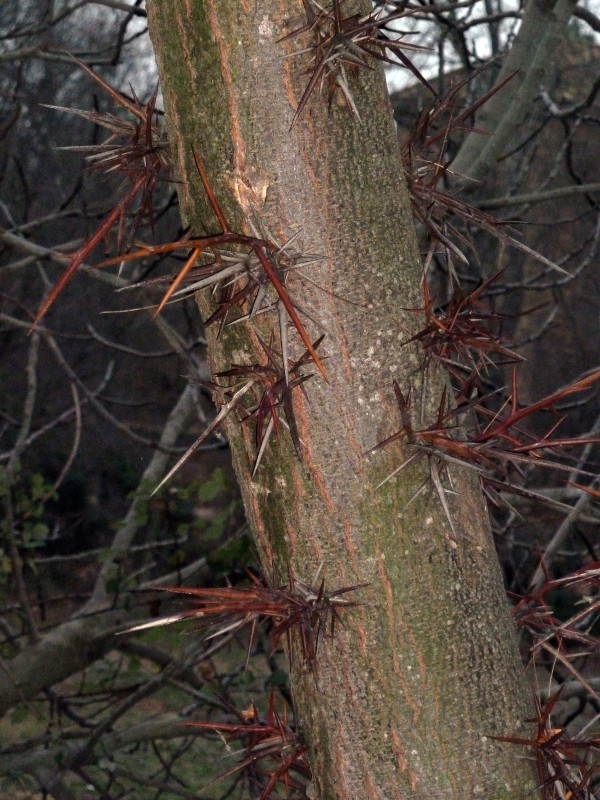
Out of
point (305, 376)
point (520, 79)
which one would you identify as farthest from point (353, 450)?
point (520, 79)

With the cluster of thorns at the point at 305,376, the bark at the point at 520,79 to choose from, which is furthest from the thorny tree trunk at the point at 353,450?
the bark at the point at 520,79

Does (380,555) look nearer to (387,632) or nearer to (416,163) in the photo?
(387,632)

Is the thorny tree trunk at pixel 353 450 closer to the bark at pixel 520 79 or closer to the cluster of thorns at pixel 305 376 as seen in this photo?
the cluster of thorns at pixel 305 376

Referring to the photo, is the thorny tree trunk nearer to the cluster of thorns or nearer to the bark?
the cluster of thorns

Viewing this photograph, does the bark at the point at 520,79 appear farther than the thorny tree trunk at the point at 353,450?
Yes

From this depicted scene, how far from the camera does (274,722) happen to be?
74 cm

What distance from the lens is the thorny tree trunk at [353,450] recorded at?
0.63 metres

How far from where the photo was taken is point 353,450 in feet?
2.08

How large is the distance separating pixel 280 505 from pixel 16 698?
5.61 ft

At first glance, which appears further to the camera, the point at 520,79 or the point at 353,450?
the point at 520,79

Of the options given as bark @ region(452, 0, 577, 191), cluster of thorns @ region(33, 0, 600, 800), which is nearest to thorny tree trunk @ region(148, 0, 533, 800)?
cluster of thorns @ region(33, 0, 600, 800)

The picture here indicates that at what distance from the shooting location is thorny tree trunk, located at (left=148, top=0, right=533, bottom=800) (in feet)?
2.07

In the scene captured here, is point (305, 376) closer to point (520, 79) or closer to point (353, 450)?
point (353, 450)

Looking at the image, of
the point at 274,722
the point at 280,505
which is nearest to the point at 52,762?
the point at 274,722
